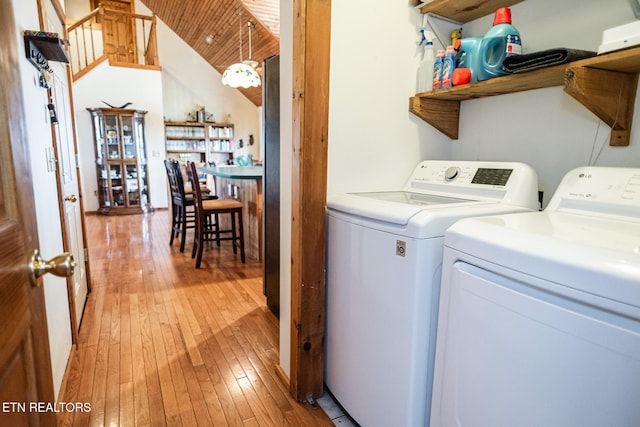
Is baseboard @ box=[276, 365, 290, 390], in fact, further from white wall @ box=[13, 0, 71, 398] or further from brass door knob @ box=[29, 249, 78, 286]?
brass door knob @ box=[29, 249, 78, 286]

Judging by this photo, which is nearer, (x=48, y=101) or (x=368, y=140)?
(x=368, y=140)

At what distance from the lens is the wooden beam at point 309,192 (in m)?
1.34

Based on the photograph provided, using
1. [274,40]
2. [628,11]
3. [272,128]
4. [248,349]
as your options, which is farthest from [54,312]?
[274,40]

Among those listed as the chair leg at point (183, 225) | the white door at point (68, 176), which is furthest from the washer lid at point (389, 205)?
the chair leg at point (183, 225)

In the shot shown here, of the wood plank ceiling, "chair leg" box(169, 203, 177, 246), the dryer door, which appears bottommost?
"chair leg" box(169, 203, 177, 246)

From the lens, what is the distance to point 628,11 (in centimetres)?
118

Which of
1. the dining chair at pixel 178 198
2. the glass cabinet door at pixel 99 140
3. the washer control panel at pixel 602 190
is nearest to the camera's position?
the washer control panel at pixel 602 190

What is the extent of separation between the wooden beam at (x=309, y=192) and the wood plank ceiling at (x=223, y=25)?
13.9ft

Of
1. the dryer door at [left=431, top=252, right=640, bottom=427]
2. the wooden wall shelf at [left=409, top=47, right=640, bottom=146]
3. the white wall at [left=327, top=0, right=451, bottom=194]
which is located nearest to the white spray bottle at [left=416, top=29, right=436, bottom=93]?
the white wall at [left=327, top=0, right=451, bottom=194]

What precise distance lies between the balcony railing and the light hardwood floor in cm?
509

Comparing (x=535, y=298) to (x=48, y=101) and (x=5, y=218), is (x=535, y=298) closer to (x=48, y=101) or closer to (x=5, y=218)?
(x=5, y=218)

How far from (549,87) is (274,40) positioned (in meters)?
5.16

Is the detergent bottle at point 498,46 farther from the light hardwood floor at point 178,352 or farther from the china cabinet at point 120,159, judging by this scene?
the china cabinet at point 120,159

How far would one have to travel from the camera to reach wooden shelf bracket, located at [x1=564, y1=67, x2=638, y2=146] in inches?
43.0
